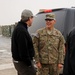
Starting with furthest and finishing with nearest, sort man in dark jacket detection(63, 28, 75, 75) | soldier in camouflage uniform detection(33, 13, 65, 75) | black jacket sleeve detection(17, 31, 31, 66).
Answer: soldier in camouflage uniform detection(33, 13, 65, 75), black jacket sleeve detection(17, 31, 31, 66), man in dark jacket detection(63, 28, 75, 75)

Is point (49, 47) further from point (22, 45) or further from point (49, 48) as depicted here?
point (22, 45)

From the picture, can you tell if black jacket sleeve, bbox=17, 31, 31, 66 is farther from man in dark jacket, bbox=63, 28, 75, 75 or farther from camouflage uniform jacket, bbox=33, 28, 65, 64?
man in dark jacket, bbox=63, 28, 75, 75

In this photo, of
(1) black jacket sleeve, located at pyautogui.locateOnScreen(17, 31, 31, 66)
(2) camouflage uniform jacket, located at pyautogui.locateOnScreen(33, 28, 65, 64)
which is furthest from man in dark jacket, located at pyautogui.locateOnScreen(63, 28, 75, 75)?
(2) camouflage uniform jacket, located at pyautogui.locateOnScreen(33, 28, 65, 64)

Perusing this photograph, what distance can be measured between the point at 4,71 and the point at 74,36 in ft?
18.7

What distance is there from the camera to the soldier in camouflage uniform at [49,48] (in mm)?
4332

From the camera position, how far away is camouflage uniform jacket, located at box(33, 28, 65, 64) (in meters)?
4.33

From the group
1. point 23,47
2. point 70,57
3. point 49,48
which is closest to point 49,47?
point 49,48

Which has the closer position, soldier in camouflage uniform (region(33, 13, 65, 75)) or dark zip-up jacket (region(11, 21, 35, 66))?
dark zip-up jacket (region(11, 21, 35, 66))

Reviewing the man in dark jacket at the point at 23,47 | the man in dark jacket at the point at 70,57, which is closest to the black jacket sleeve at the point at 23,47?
the man in dark jacket at the point at 23,47

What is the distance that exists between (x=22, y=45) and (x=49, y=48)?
54 cm

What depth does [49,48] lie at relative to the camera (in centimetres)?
432

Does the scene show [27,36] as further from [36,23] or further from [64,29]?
[36,23]

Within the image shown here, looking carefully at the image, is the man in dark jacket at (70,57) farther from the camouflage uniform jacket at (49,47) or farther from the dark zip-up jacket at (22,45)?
the camouflage uniform jacket at (49,47)

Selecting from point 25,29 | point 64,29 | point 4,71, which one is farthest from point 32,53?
point 4,71
